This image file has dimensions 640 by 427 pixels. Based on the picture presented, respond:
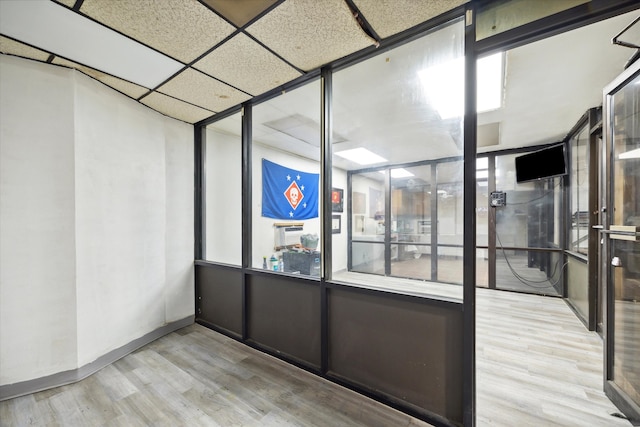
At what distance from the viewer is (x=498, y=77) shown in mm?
2553

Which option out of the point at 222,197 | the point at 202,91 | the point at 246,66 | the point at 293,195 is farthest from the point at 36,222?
the point at 293,195

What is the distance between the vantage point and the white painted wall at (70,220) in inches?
80.3

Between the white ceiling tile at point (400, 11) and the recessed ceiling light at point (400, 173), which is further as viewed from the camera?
the recessed ceiling light at point (400, 173)

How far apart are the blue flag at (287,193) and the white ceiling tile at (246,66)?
188 centimetres

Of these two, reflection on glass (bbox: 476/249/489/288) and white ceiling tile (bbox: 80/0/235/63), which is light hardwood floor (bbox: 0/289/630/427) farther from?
white ceiling tile (bbox: 80/0/235/63)

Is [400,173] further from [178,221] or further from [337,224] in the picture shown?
[178,221]

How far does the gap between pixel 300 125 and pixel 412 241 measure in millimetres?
3776

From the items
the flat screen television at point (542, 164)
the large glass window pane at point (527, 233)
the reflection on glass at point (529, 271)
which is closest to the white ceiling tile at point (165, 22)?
the flat screen television at point (542, 164)

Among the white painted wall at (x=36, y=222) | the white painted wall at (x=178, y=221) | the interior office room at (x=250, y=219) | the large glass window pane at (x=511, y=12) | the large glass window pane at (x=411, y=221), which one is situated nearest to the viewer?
the large glass window pane at (x=511, y=12)

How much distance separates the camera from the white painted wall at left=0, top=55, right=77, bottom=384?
2018 millimetres

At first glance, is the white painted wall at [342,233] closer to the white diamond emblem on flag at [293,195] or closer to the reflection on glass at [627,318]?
the white diamond emblem on flag at [293,195]

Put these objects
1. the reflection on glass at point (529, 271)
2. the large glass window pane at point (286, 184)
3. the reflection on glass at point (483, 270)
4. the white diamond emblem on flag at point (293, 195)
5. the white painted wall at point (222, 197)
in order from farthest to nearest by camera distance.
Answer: the reflection on glass at point (483, 270), the white diamond emblem on flag at point (293, 195), the reflection on glass at point (529, 271), the white painted wall at point (222, 197), the large glass window pane at point (286, 184)

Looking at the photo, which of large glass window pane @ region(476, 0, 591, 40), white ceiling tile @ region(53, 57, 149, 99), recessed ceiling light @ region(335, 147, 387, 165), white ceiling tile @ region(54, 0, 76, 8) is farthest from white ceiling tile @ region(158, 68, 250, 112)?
recessed ceiling light @ region(335, 147, 387, 165)

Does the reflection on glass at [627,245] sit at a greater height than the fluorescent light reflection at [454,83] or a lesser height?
lesser
